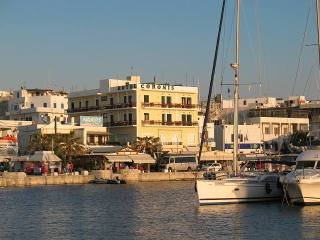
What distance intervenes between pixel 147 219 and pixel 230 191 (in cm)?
811

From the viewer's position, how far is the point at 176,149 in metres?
115

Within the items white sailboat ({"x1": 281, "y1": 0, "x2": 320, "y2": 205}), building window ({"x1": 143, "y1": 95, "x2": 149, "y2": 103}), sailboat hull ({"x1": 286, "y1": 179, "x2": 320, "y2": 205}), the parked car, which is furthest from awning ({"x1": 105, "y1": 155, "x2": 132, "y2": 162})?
sailboat hull ({"x1": 286, "y1": 179, "x2": 320, "y2": 205})

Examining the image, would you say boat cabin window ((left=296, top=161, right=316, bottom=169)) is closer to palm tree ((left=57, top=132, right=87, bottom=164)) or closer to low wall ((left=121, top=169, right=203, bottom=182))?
low wall ((left=121, top=169, right=203, bottom=182))

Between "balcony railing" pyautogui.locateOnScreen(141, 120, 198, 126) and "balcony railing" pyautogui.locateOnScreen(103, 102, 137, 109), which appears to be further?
"balcony railing" pyautogui.locateOnScreen(141, 120, 198, 126)

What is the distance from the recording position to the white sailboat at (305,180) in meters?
49.3

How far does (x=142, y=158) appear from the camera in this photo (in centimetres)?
10225

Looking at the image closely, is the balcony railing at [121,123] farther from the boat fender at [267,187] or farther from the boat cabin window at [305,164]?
the boat cabin window at [305,164]

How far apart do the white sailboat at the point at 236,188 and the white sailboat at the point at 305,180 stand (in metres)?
2.47

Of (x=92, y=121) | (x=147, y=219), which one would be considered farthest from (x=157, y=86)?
(x=147, y=219)

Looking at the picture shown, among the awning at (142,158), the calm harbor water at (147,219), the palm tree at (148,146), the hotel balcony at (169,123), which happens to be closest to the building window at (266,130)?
the hotel balcony at (169,123)

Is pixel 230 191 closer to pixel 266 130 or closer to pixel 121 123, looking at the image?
pixel 121 123

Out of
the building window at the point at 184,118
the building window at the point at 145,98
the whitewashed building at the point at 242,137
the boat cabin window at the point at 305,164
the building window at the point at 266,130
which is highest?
the building window at the point at 145,98

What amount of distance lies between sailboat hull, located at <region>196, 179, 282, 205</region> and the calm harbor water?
762 mm

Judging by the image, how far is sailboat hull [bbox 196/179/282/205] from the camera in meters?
52.6
